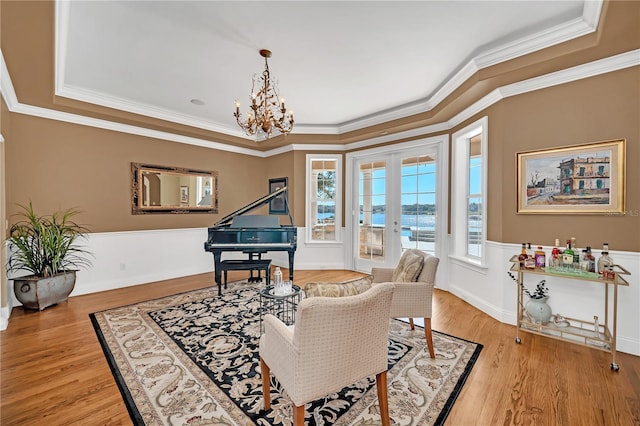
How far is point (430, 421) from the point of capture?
65.9 inches

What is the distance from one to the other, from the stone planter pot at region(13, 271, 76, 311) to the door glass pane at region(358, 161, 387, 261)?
Result: 15.3ft

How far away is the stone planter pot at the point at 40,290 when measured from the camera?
3.31 meters

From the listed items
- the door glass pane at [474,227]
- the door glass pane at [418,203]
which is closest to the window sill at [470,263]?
the door glass pane at [474,227]

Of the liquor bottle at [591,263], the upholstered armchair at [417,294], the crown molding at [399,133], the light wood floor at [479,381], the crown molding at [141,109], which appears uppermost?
the crown molding at [141,109]

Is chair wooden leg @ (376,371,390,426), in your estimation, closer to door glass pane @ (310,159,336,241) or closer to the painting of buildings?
the painting of buildings

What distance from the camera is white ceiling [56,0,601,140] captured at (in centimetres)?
222

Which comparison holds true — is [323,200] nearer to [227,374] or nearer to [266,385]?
[227,374]

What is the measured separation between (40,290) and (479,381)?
4837 millimetres

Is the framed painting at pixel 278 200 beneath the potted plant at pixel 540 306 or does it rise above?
above

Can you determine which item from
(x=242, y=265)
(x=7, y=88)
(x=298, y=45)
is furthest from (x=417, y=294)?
(x=7, y=88)

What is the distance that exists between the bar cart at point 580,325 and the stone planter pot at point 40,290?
5365mm

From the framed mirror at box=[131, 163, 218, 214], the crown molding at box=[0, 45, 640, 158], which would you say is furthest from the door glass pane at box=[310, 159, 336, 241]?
the framed mirror at box=[131, 163, 218, 214]

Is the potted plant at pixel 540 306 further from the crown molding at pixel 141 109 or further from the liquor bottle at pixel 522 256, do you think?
the crown molding at pixel 141 109

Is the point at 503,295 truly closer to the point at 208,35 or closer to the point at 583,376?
the point at 583,376
